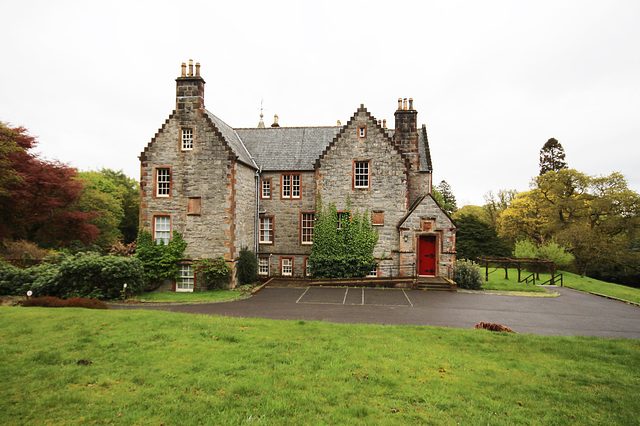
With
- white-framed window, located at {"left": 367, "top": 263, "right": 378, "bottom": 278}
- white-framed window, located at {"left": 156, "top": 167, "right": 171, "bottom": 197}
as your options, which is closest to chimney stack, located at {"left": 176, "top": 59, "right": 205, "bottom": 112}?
white-framed window, located at {"left": 156, "top": 167, "right": 171, "bottom": 197}

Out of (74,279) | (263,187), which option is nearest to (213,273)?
(74,279)

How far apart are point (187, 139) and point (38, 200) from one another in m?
15.5

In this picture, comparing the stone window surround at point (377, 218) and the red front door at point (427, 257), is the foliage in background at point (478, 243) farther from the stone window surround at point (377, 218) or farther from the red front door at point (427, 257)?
the stone window surround at point (377, 218)

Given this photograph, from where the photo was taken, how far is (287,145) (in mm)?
27125

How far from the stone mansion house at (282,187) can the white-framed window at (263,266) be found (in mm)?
78

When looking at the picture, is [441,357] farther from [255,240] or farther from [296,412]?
[255,240]

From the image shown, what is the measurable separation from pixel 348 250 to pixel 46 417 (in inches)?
748

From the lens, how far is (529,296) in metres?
19.6

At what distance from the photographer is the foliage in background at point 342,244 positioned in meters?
23.0

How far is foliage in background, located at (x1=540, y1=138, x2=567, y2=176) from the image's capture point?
155 ft

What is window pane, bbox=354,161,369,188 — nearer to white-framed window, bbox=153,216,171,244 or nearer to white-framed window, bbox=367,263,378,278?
white-framed window, bbox=367,263,378,278

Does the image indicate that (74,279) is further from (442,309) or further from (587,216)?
(587,216)

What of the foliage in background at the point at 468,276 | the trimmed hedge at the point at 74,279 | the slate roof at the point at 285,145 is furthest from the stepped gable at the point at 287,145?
the foliage in background at the point at 468,276

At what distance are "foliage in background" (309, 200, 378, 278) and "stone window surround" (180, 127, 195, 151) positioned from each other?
9.73 metres
